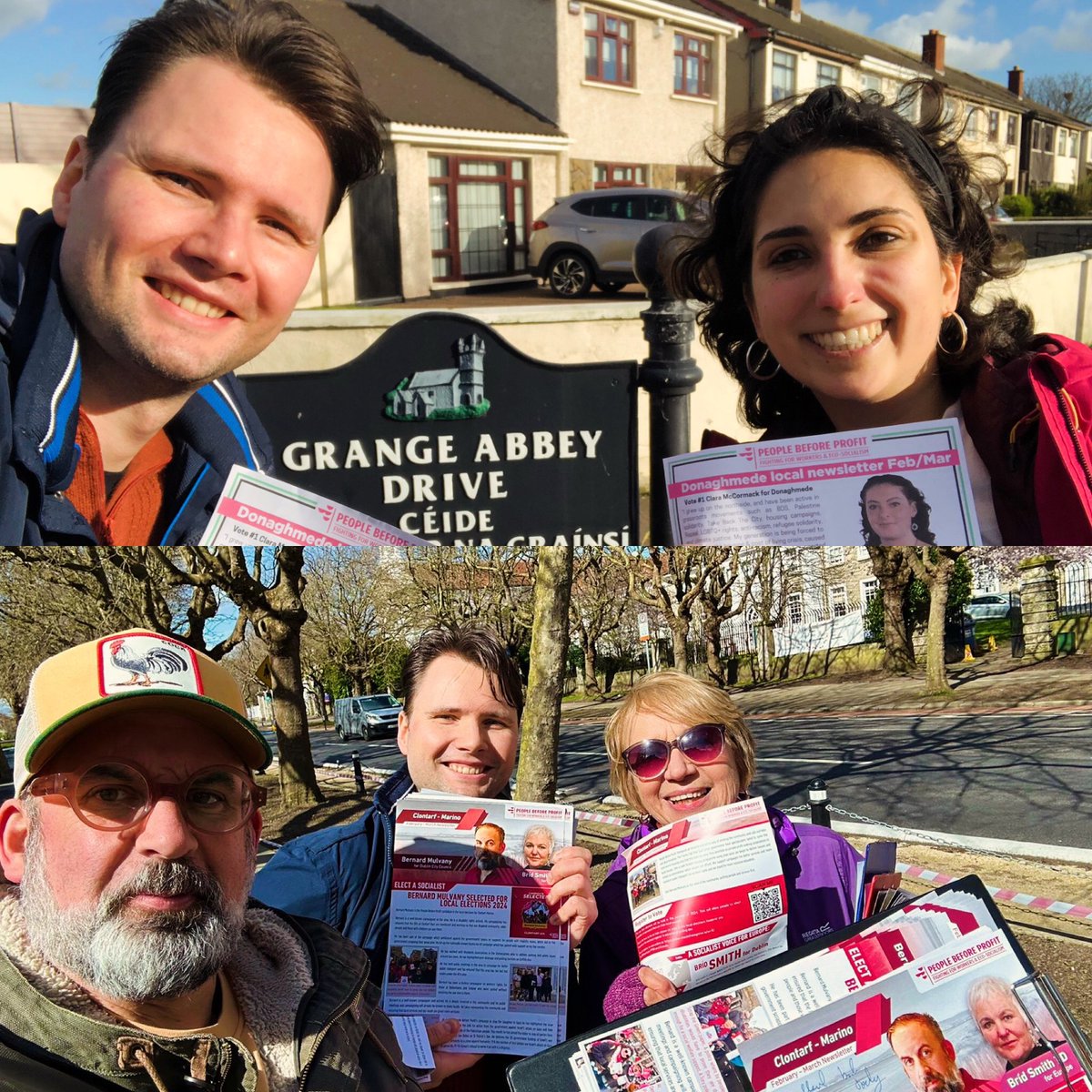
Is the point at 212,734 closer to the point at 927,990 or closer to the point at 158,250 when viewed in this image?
the point at 158,250

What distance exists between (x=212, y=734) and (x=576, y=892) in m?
0.66

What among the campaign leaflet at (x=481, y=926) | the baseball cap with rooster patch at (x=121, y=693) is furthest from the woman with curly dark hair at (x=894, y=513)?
the baseball cap with rooster patch at (x=121, y=693)

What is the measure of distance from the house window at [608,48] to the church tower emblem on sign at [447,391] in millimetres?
634

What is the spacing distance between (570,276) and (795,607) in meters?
0.82

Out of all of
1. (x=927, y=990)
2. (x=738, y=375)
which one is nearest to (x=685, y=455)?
(x=738, y=375)

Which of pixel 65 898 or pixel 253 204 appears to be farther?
pixel 253 204

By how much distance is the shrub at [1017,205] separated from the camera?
2.55 meters

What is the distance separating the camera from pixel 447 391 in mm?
2375

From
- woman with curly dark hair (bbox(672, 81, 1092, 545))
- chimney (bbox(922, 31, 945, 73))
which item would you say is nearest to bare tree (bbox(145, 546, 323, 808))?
woman with curly dark hair (bbox(672, 81, 1092, 545))

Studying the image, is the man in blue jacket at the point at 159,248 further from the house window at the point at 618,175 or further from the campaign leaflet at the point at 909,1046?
the campaign leaflet at the point at 909,1046

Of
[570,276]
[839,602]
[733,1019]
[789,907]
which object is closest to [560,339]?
[570,276]

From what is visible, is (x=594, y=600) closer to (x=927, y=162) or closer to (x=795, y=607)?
(x=795, y=607)

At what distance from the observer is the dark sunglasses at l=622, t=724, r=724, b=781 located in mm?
1876

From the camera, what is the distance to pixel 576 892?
180cm
